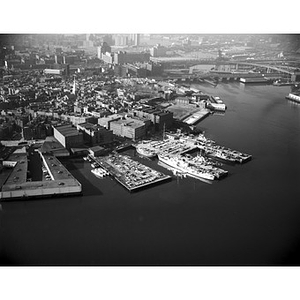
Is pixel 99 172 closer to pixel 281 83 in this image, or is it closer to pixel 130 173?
pixel 130 173

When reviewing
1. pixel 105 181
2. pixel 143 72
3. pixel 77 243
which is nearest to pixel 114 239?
pixel 77 243

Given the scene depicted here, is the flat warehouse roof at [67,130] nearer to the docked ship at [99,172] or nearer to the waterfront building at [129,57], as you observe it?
the docked ship at [99,172]

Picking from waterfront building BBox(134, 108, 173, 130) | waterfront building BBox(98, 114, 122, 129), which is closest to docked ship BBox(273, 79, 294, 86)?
waterfront building BBox(134, 108, 173, 130)

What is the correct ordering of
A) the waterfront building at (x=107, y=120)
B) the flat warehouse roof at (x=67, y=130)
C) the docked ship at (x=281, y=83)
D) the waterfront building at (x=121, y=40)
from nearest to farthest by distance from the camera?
the flat warehouse roof at (x=67, y=130) < the waterfront building at (x=107, y=120) < the docked ship at (x=281, y=83) < the waterfront building at (x=121, y=40)

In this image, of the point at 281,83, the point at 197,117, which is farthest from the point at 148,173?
the point at 281,83

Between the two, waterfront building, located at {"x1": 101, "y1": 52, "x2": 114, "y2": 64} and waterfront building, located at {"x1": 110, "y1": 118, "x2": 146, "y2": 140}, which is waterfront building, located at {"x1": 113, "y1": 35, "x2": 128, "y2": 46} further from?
waterfront building, located at {"x1": 110, "y1": 118, "x2": 146, "y2": 140}

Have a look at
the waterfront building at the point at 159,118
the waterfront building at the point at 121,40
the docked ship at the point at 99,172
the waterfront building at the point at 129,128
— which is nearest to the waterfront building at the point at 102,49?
the waterfront building at the point at 121,40

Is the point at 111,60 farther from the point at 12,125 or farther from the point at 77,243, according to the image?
the point at 77,243
